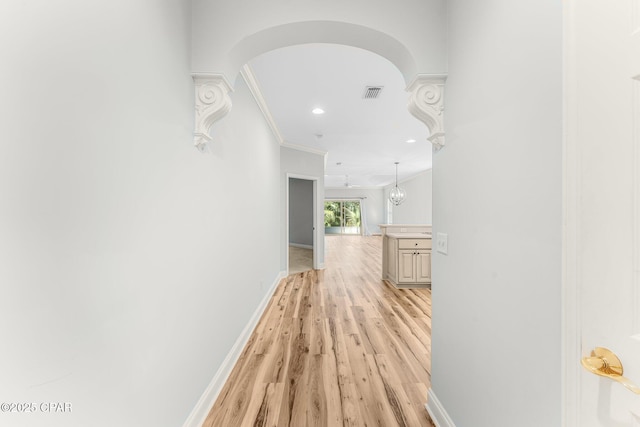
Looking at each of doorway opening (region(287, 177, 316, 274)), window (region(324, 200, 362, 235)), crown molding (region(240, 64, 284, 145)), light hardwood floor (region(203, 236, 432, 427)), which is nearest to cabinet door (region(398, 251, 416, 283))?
light hardwood floor (region(203, 236, 432, 427))

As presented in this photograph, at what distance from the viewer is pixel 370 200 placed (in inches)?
543

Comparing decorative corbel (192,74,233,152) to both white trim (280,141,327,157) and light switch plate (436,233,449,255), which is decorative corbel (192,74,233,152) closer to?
light switch plate (436,233,449,255)

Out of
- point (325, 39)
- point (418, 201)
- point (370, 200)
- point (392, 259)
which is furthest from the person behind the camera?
point (370, 200)

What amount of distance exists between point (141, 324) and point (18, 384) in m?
0.44

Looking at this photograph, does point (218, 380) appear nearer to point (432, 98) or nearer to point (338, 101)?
point (432, 98)

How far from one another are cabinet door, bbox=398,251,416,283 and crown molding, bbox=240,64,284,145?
2.94 metres

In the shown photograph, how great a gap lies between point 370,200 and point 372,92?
11088 millimetres

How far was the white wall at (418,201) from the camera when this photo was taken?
8.50 metres

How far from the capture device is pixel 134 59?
984mm

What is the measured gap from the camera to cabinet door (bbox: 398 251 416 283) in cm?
423

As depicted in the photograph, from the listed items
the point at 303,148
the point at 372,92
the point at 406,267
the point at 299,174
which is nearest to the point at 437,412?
the point at 406,267

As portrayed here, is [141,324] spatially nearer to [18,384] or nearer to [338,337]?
[18,384]

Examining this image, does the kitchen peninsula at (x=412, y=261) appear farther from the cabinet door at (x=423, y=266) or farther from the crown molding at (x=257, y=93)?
the crown molding at (x=257, y=93)

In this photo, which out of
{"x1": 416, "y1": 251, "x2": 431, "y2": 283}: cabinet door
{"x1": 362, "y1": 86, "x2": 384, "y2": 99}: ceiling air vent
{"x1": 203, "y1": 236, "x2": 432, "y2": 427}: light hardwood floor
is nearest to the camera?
{"x1": 203, "y1": 236, "x2": 432, "y2": 427}: light hardwood floor
